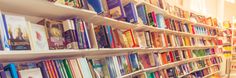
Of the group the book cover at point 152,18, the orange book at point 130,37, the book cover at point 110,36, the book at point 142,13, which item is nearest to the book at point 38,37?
the book cover at point 110,36

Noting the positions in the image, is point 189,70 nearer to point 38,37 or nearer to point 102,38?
point 102,38

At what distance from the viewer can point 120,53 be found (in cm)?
251

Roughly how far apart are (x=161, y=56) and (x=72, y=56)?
68.5 inches

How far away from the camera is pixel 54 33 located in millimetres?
1651

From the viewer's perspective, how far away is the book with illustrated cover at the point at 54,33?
159cm

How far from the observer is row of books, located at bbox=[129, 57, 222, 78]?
3.16m

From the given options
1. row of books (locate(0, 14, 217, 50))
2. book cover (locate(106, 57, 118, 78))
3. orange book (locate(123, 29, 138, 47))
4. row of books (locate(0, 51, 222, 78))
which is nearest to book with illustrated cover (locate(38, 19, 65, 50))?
row of books (locate(0, 14, 217, 50))

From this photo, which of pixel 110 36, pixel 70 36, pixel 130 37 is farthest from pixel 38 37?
pixel 130 37

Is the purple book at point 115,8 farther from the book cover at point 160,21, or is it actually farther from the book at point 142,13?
the book cover at point 160,21

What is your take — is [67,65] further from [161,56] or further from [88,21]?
[161,56]

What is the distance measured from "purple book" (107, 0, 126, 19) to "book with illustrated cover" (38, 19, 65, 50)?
26.5 inches

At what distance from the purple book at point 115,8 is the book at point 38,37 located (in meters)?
0.84

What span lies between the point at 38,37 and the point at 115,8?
0.95 metres

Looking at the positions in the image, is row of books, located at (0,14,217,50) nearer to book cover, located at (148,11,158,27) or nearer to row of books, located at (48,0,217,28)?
row of books, located at (48,0,217,28)
